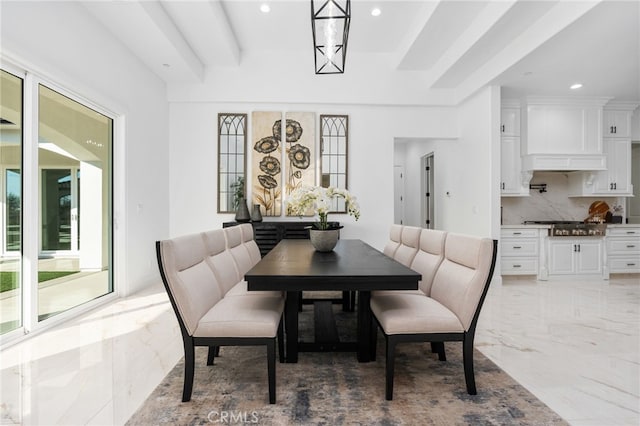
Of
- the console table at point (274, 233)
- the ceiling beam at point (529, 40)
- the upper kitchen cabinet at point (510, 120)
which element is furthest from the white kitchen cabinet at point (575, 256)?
the console table at point (274, 233)

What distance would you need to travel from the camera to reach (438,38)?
3959mm

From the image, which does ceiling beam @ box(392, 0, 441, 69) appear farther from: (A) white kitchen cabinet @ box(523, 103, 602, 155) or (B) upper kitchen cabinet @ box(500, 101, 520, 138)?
(A) white kitchen cabinet @ box(523, 103, 602, 155)

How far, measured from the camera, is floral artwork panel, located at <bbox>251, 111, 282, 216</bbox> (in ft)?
16.1

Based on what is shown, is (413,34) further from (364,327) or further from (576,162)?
(364,327)

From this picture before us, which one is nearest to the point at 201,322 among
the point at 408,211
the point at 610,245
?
the point at 610,245

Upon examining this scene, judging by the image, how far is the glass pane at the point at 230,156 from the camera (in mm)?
4934

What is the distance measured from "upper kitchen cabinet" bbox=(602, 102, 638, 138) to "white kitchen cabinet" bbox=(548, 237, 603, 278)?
6.11ft

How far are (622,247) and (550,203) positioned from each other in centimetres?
113

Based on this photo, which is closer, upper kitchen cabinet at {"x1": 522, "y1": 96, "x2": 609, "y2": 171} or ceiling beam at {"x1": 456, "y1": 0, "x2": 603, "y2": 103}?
ceiling beam at {"x1": 456, "y1": 0, "x2": 603, "y2": 103}

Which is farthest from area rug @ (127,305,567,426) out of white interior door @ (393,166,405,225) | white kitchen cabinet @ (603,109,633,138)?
white interior door @ (393,166,405,225)

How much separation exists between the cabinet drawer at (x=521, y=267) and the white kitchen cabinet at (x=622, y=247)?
→ 121 cm

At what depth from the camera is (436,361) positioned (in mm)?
2088

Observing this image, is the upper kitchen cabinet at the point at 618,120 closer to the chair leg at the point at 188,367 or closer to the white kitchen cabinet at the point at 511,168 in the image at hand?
the white kitchen cabinet at the point at 511,168

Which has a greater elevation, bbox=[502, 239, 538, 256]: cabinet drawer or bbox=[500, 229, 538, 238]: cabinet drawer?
bbox=[500, 229, 538, 238]: cabinet drawer
